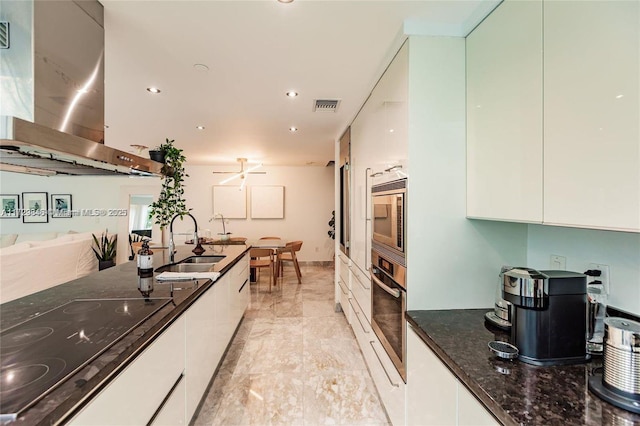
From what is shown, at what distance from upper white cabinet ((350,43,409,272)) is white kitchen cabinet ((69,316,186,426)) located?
1444 millimetres

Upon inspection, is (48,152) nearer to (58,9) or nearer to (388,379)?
(58,9)

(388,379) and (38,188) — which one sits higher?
(38,188)

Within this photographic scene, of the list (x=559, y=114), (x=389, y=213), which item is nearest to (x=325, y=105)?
(x=389, y=213)

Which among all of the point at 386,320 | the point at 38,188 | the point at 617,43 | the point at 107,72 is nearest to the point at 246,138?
the point at 107,72

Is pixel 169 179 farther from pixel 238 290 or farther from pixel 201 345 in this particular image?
pixel 201 345

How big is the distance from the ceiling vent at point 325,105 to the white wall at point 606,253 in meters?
1.93

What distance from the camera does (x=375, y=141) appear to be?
216 cm

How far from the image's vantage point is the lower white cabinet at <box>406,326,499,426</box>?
934mm

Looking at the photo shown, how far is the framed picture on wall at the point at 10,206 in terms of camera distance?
6.68 metres

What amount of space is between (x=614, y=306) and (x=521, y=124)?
2.68 feet

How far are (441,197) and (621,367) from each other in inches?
36.1

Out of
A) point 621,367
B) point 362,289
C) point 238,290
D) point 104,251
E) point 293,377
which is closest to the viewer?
point 621,367

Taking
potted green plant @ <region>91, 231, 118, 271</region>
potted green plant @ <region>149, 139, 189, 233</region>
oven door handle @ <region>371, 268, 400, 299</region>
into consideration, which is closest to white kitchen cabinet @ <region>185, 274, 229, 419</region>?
potted green plant @ <region>149, 139, 189, 233</region>

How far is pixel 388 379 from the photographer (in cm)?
178
